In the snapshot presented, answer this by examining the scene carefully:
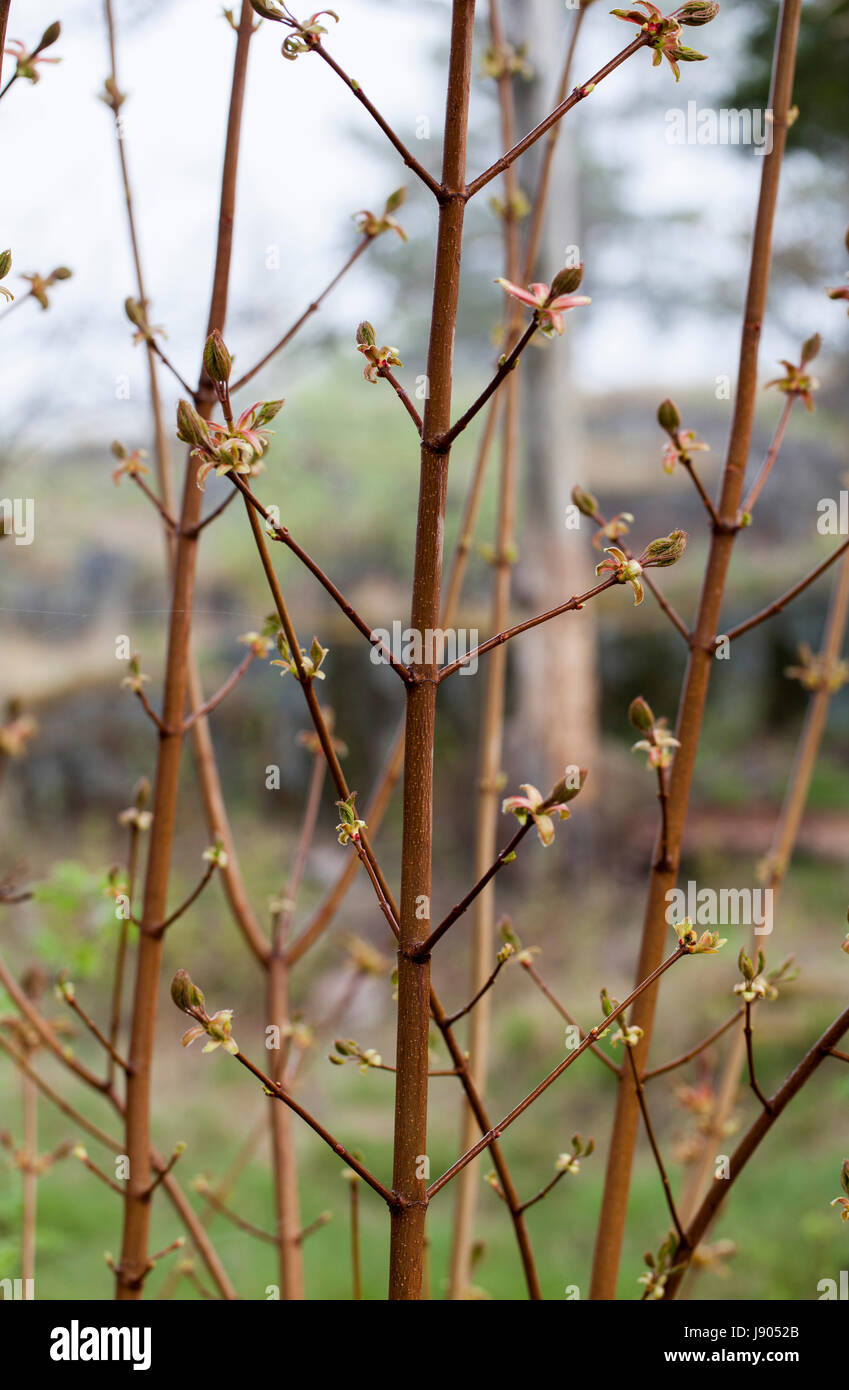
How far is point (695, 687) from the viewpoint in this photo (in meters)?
0.42

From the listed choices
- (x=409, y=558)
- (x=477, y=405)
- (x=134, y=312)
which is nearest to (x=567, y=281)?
(x=477, y=405)

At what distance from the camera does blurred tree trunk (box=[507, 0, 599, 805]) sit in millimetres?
2895

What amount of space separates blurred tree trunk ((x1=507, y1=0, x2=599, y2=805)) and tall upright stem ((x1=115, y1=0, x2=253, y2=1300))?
94.1 inches

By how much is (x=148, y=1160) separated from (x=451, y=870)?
2221 millimetres

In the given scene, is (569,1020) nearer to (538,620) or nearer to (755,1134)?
(755,1134)

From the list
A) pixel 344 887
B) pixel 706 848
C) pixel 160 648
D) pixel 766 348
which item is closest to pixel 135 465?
pixel 344 887

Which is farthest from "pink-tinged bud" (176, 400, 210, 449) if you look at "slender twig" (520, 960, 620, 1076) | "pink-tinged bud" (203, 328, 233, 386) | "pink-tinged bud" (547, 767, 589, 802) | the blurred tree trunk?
the blurred tree trunk

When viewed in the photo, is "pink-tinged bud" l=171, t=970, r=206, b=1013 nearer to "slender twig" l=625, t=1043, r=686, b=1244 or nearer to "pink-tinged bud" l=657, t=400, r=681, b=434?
"slender twig" l=625, t=1043, r=686, b=1244

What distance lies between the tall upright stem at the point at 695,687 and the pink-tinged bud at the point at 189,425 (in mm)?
234

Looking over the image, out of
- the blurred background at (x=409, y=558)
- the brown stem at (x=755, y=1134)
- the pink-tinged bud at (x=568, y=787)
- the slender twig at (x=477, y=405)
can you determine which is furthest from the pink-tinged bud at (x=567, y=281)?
the blurred background at (x=409, y=558)

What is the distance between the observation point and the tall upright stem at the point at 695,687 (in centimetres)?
42

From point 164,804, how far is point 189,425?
24cm

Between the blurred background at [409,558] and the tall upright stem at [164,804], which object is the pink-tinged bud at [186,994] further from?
the blurred background at [409,558]

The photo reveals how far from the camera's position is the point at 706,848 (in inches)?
109
